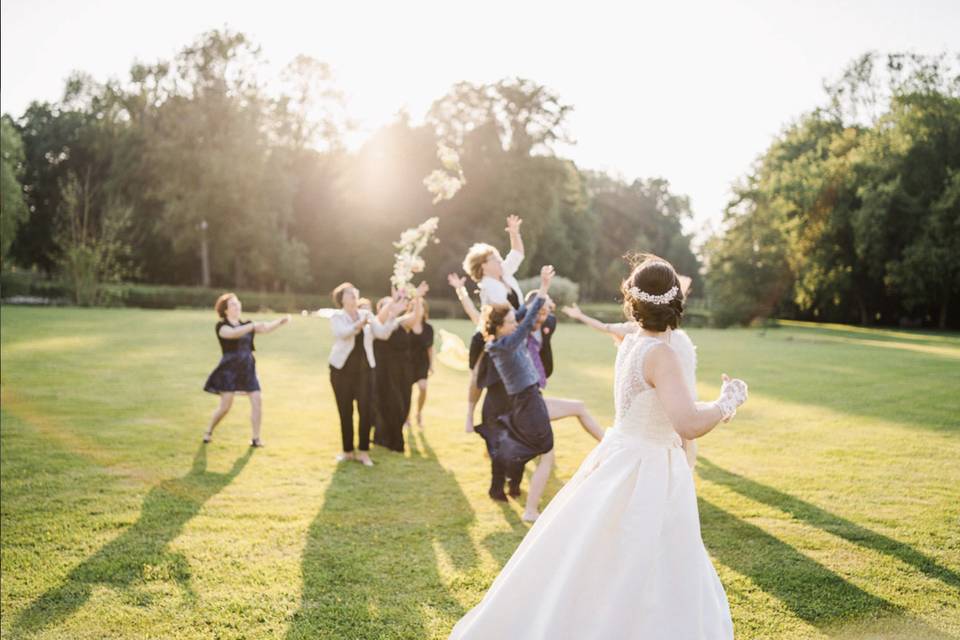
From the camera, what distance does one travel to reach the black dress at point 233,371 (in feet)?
30.8

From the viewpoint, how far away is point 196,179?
45750 millimetres

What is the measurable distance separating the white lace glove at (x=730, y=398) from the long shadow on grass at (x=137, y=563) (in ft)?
12.8

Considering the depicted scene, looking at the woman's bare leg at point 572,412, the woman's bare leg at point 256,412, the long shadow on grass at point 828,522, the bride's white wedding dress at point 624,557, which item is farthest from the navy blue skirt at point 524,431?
the woman's bare leg at point 256,412

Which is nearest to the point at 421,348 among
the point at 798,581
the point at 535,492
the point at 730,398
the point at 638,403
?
the point at 535,492

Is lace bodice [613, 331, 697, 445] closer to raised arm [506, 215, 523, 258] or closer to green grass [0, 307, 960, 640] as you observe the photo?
green grass [0, 307, 960, 640]

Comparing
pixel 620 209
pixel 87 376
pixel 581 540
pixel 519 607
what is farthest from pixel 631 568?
pixel 620 209

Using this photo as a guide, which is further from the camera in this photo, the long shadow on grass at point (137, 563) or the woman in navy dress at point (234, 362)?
the woman in navy dress at point (234, 362)

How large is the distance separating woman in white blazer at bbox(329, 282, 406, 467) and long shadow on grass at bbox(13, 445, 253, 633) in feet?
5.91

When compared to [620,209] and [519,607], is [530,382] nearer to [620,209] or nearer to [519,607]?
[519,607]

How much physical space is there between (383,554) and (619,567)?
3.01 metres

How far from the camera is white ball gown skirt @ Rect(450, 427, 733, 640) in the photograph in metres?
3.07

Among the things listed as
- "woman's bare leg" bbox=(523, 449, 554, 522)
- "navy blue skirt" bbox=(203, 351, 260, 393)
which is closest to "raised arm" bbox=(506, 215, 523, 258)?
"woman's bare leg" bbox=(523, 449, 554, 522)

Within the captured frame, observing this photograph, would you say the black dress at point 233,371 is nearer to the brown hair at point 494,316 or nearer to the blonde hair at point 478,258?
the blonde hair at point 478,258

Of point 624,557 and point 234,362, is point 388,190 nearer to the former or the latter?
point 234,362
